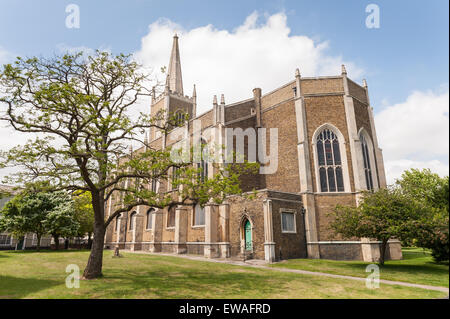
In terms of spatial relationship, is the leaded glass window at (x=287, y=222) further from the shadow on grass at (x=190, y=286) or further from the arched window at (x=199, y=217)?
the shadow on grass at (x=190, y=286)

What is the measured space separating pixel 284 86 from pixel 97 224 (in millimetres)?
21679

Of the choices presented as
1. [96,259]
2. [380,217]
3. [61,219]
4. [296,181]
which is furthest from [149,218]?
[380,217]

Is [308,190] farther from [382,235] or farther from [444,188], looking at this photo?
[444,188]

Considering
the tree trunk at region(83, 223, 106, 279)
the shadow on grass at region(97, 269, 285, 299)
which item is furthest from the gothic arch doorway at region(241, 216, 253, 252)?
the tree trunk at region(83, 223, 106, 279)

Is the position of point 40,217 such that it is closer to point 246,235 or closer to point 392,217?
point 246,235

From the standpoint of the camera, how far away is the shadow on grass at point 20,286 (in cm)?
914

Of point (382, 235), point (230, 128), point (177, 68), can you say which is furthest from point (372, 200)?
point (177, 68)

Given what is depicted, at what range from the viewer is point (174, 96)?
5100cm

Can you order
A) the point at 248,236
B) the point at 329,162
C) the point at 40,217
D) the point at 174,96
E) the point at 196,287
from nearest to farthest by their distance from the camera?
the point at 196,287 → the point at 248,236 → the point at 329,162 → the point at 40,217 → the point at 174,96

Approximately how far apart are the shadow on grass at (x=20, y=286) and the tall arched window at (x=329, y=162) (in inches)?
791

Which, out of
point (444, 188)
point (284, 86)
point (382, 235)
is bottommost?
point (382, 235)

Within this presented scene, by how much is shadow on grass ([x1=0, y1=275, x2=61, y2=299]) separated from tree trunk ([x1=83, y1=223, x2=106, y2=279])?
1.22 metres

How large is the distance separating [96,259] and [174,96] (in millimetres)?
42028
